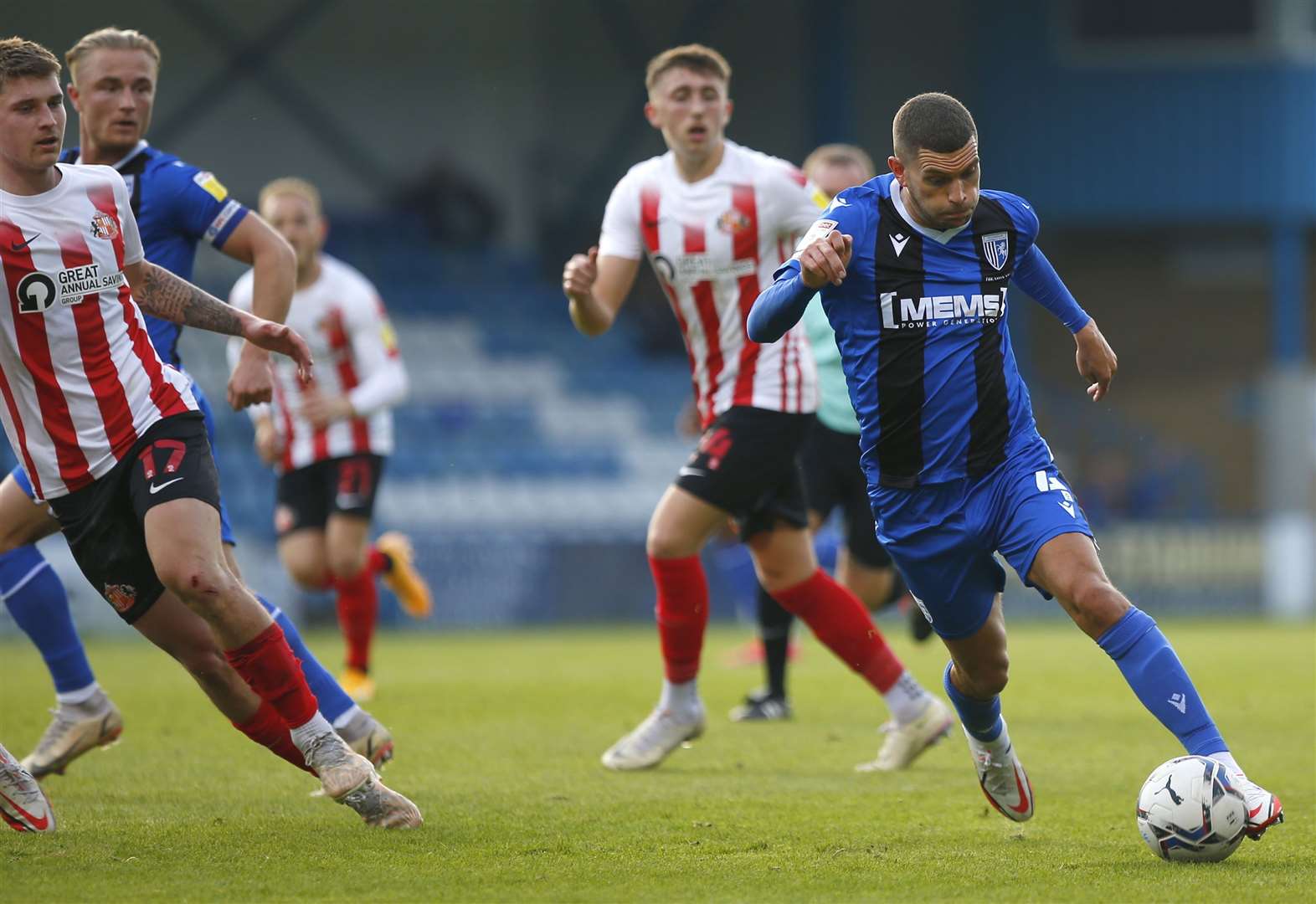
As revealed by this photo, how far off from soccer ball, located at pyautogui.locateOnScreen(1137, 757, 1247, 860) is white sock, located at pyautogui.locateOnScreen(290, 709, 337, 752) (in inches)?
88.1

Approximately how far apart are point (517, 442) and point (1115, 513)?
7066mm

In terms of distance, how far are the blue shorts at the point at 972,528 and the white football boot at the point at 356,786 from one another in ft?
5.23

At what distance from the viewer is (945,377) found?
4.95m

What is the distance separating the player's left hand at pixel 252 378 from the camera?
17.9ft

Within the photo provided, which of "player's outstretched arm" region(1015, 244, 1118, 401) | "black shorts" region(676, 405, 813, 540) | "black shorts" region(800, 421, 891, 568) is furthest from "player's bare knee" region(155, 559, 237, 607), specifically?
"black shorts" region(800, 421, 891, 568)

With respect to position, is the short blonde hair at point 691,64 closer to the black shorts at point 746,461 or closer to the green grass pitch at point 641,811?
the black shorts at point 746,461

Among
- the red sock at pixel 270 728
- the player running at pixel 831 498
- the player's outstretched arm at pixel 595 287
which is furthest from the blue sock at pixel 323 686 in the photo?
the player running at pixel 831 498

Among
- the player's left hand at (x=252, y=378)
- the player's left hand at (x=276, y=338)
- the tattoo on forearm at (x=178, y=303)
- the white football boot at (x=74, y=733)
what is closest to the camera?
the player's left hand at (x=276, y=338)

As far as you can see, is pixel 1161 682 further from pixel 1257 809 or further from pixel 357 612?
pixel 357 612

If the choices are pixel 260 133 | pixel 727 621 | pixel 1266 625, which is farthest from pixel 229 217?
pixel 260 133

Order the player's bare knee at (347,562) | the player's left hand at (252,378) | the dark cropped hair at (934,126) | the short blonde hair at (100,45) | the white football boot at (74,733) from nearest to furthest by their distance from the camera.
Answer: the dark cropped hair at (934,126) → the player's left hand at (252,378) → the short blonde hair at (100,45) → the white football boot at (74,733) → the player's bare knee at (347,562)

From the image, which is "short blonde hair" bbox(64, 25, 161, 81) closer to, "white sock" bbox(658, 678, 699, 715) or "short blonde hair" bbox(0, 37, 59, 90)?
"short blonde hair" bbox(0, 37, 59, 90)

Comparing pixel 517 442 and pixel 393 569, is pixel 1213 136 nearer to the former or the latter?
pixel 517 442

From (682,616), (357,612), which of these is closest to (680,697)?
(682,616)
